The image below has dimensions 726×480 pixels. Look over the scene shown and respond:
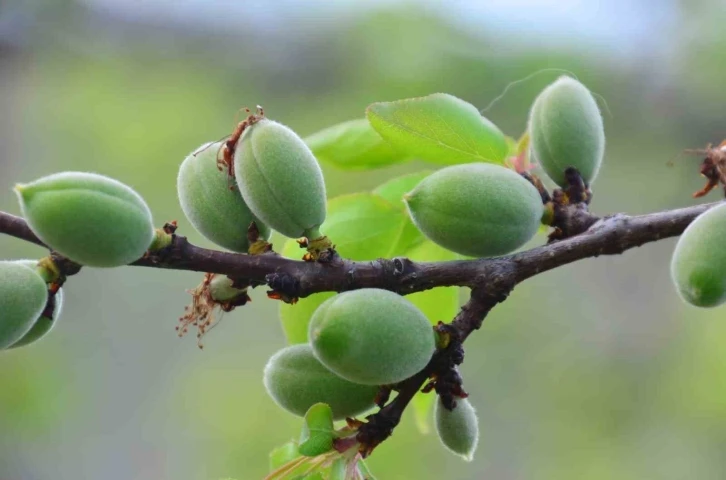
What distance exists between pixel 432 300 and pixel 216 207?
467mm

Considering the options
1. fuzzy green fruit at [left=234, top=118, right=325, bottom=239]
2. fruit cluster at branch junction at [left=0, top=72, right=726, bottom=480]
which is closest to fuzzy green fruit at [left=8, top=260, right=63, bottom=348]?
fruit cluster at branch junction at [left=0, top=72, right=726, bottom=480]

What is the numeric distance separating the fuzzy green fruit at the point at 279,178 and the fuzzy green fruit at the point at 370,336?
0.13 metres

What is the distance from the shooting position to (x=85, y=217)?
2.21 feet

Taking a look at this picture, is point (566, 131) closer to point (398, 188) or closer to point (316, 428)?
point (398, 188)

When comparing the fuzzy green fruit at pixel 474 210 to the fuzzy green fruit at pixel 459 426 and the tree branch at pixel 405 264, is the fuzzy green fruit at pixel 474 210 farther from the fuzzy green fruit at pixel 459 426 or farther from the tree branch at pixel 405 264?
the fuzzy green fruit at pixel 459 426

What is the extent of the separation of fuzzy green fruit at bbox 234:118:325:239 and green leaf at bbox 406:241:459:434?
0.40 meters

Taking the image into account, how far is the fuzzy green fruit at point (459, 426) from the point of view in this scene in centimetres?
87

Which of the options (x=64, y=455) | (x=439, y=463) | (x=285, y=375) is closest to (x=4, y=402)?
(x=64, y=455)

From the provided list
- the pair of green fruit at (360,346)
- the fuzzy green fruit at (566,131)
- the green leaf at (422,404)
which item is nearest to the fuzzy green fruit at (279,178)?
the pair of green fruit at (360,346)

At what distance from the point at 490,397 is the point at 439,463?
75cm

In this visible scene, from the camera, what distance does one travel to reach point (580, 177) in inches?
39.6

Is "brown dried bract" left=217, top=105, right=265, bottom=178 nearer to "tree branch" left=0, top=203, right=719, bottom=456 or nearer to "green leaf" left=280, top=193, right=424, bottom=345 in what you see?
"tree branch" left=0, top=203, right=719, bottom=456

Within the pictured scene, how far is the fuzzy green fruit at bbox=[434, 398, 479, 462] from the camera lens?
34.1 inches

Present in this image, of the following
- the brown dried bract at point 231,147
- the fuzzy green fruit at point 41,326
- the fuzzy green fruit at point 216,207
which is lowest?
the fuzzy green fruit at point 41,326
